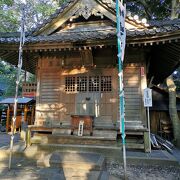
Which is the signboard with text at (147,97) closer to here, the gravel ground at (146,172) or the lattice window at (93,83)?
the lattice window at (93,83)

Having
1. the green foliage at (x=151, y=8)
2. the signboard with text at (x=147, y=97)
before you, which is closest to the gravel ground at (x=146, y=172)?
the signboard with text at (x=147, y=97)

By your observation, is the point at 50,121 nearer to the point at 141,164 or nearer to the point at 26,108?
the point at 141,164

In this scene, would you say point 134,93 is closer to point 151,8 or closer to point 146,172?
point 146,172

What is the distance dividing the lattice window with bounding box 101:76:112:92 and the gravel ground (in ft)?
10.1

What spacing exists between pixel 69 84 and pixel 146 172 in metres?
4.71

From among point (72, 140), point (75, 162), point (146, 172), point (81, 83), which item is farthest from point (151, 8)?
point (75, 162)

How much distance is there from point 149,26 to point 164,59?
6.67ft

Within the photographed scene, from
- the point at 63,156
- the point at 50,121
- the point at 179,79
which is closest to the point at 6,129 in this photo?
the point at 50,121

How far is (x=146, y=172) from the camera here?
6.03 metres

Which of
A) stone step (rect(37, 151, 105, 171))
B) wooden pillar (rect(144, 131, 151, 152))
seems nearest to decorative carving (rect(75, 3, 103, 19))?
wooden pillar (rect(144, 131, 151, 152))

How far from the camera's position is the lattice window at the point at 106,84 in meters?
8.61

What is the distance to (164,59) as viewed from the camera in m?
9.35

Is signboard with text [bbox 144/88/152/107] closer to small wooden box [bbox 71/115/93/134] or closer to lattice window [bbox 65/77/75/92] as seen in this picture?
small wooden box [bbox 71/115/93/134]

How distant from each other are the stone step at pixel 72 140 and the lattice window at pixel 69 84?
207 cm
